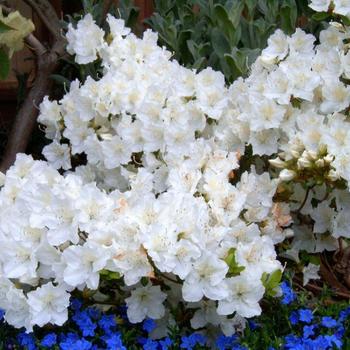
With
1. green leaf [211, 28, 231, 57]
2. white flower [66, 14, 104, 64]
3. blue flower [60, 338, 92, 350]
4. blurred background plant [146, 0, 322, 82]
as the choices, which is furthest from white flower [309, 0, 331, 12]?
blue flower [60, 338, 92, 350]

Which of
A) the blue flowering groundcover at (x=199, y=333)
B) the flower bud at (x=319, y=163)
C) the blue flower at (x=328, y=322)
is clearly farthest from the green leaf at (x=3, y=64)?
the blue flower at (x=328, y=322)

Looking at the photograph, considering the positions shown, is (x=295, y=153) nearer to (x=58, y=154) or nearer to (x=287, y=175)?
(x=287, y=175)

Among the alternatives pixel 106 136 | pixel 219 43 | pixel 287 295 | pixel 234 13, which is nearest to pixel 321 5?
pixel 234 13

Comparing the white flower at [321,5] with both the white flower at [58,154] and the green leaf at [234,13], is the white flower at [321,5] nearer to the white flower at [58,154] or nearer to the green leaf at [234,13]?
the green leaf at [234,13]

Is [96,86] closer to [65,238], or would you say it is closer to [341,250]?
[65,238]

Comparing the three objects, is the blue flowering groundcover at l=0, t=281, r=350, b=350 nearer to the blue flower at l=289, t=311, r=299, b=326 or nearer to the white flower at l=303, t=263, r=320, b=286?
the blue flower at l=289, t=311, r=299, b=326
